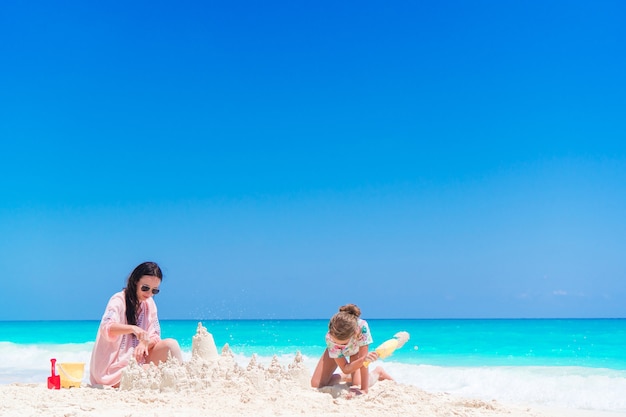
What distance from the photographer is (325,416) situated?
13.0 feet

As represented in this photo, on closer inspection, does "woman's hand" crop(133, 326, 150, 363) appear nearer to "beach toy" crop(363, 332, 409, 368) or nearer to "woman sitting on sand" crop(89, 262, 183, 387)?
"woman sitting on sand" crop(89, 262, 183, 387)

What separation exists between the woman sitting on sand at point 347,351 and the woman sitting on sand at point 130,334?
1.15 metres

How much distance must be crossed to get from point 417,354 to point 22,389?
13116 mm

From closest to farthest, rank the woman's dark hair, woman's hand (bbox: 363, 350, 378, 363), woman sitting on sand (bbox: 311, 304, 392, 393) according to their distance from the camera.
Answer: woman's hand (bbox: 363, 350, 378, 363) → woman sitting on sand (bbox: 311, 304, 392, 393) → the woman's dark hair

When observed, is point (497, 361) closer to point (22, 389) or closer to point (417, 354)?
point (417, 354)

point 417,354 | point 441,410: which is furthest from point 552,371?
point 441,410

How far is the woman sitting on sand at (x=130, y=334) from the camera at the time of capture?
16.0ft

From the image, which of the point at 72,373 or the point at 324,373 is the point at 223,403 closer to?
the point at 324,373

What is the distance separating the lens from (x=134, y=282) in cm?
507

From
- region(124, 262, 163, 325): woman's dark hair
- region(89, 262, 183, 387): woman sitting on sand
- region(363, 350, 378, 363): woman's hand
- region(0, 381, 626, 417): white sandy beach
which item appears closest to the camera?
region(0, 381, 626, 417): white sandy beach

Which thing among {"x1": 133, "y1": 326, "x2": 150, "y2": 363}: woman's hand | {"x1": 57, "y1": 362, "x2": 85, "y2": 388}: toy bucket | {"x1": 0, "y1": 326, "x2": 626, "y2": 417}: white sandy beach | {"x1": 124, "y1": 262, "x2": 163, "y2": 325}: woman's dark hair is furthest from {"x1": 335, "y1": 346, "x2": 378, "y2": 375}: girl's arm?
{"x1": 57, "y1": 362, "x2": 85, "y2": 388}: toy bucket

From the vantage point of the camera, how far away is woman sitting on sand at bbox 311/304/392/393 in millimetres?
4758

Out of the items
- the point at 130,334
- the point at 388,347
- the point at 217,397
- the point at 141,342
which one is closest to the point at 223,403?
the point at 217,397

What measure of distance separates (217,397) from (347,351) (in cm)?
111
